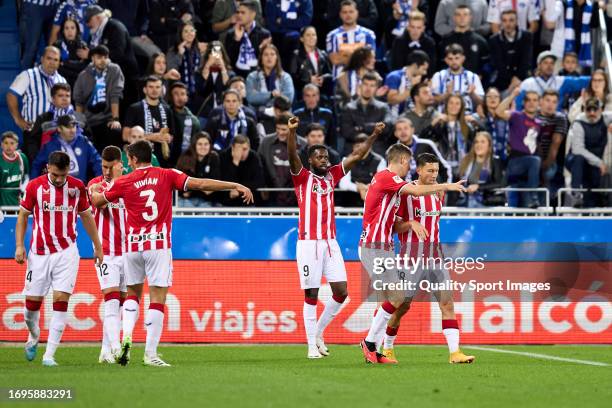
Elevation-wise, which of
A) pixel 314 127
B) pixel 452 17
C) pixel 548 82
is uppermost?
pixel 452 17

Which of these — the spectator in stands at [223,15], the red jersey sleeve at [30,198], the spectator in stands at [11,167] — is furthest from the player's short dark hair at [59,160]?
the spectator in stands at [223,15]

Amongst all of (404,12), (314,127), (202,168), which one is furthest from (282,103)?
(404,12)

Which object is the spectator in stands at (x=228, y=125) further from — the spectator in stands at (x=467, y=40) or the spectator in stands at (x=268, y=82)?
the spectator in stands at (x=467, y=40)

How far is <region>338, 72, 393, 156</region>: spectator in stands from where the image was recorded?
19938mm

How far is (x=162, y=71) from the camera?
20.3 metres

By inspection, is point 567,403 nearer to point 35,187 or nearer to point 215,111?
point 35,187

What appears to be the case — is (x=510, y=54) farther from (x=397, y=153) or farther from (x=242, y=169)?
(x=397, y=153)

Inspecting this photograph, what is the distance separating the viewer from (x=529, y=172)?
771 inches

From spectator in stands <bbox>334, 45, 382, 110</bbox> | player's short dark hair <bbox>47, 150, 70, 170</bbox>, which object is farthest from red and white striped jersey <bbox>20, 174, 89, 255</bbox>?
spectator in stands <bbox>334, 45, 382, 110</bbox>

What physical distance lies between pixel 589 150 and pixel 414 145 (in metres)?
3.02

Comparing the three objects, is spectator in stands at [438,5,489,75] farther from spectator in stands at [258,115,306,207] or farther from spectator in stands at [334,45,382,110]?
spectator in stands at [258,115,306,207]

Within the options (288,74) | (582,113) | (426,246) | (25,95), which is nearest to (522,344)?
(426,246)

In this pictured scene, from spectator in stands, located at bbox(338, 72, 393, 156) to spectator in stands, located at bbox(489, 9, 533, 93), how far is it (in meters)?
3.35

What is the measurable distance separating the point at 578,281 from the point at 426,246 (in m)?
3.78
